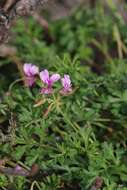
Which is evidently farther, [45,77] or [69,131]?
[69,131]

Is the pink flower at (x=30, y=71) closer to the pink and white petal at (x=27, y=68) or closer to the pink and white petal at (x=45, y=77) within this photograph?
the pink and white petal at (x=27, y=68)

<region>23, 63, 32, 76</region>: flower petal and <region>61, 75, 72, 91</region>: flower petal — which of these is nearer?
<region>61, 75, 72, 91</region>: flower petal

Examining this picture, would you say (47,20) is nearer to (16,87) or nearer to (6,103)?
(16,87)

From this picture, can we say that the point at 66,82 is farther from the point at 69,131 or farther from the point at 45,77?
the point at 69,131

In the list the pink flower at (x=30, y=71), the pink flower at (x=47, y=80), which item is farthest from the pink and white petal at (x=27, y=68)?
the pink flower at (x=47, y=80)

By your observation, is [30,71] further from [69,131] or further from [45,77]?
[69,131]

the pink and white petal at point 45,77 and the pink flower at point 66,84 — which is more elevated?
the pink and white petal at point 45,77

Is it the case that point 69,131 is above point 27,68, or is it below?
below

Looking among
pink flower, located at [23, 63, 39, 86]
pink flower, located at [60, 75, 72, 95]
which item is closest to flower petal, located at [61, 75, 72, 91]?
pink flower, located at [60, 75, 72, 95]

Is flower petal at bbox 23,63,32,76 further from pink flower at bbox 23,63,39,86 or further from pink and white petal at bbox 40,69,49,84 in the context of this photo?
pink and white petal at bbox 40,69,49,84

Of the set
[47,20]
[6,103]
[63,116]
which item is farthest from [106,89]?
[47,20]

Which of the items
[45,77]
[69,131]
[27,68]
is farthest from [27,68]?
[69,131]
